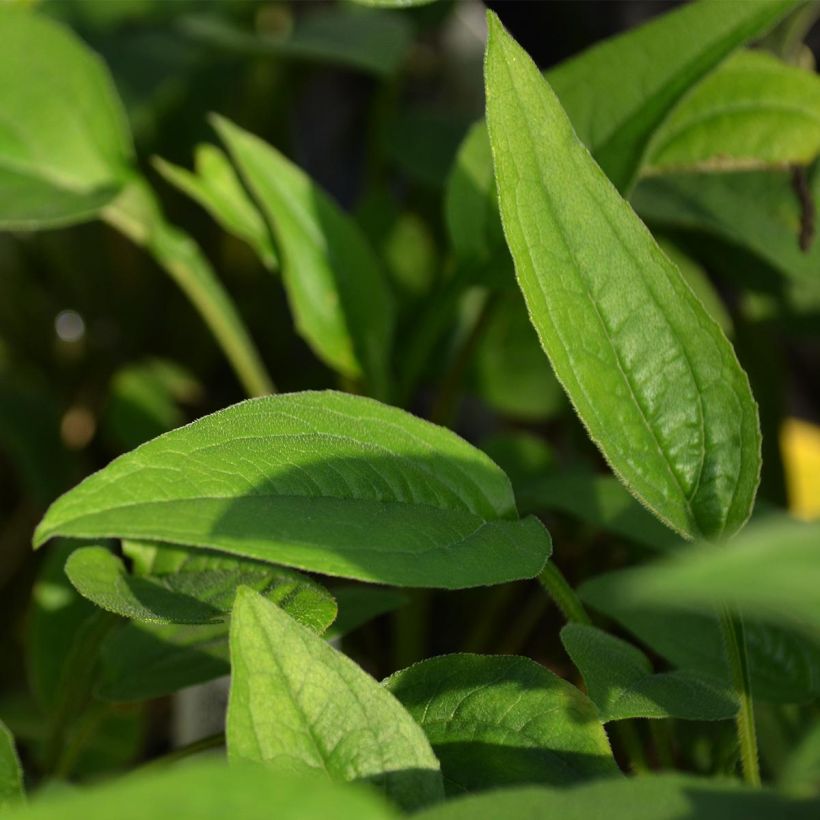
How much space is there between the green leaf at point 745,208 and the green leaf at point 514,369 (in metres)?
0.18

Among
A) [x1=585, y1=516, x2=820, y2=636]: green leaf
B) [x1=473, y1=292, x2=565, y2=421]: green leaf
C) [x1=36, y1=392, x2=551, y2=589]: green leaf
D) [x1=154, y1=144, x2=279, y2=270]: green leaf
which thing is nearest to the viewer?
[x1=585, y1=516, x2=820, y2=636]: green leaf

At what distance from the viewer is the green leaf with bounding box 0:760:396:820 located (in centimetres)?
18

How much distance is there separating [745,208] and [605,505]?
20 centimetres

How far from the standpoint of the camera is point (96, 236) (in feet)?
3.41

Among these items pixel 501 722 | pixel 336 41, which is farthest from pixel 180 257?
pixel 501 722

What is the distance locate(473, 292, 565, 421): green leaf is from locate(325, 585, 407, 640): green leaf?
333mm

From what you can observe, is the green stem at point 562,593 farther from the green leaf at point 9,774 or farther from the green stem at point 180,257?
the green stem at point 180,257

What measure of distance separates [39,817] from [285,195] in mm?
444

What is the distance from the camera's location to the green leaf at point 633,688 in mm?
316

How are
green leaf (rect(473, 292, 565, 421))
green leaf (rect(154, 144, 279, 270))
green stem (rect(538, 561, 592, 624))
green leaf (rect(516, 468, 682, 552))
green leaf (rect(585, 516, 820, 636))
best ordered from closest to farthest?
1. green leaf (rect(585, 516, 820, 636))
2. green stem (rect(538, 561, 592, 624))
3. green leaf (rect(516, 468, 682, 552))
4. green leaf (rect(154, 144, 279, 270))
5. green leaf (rect(473, 292, 565, 421))

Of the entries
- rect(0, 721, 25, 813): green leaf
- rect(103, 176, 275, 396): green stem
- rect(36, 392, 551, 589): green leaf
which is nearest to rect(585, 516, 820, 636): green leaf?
rect(36, 392, 551, 589): green leaf

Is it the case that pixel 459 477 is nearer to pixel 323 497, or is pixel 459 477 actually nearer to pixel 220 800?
pixel 323 497

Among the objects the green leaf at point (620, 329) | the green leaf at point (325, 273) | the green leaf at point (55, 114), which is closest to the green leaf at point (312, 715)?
the green leaf at point (620, 329)

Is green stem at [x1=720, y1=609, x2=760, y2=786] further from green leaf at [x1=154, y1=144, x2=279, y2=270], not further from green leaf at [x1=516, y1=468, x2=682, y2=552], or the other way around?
Result: green leaf at [x1=154, y1=144, x2=279, y2=270]
